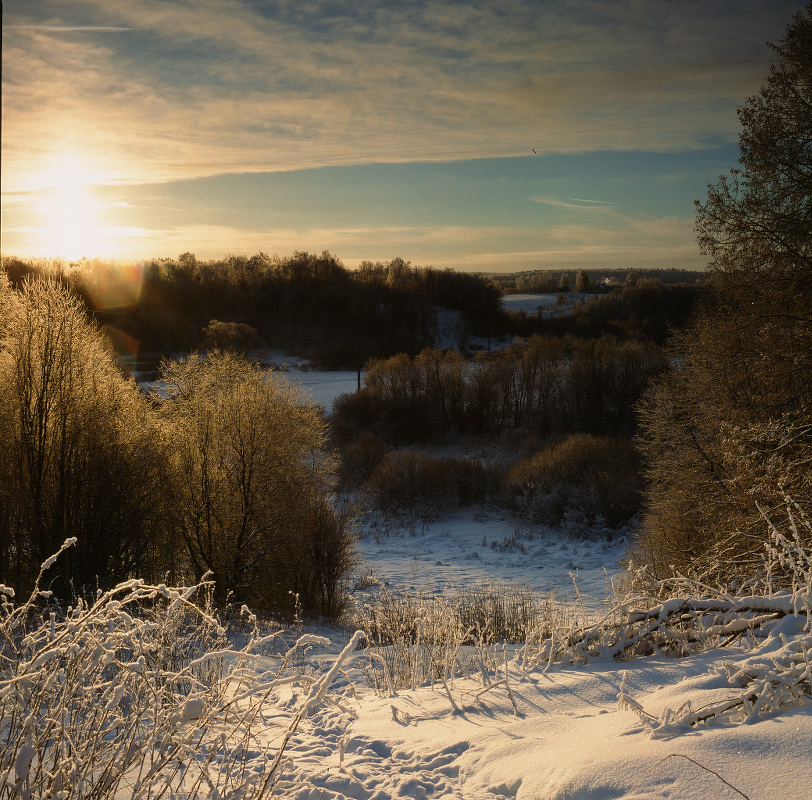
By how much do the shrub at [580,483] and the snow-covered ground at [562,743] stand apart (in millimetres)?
22007

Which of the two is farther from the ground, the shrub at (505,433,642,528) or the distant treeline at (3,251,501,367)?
the distant treeline at (3,251,501,367)

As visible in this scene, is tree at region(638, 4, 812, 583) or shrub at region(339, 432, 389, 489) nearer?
tree at region(638, 4, 812, 583)

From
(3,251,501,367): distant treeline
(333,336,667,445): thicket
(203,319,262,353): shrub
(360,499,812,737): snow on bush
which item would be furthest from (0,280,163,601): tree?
(3,251,501,367): distant treeline

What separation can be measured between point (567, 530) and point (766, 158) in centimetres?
1633

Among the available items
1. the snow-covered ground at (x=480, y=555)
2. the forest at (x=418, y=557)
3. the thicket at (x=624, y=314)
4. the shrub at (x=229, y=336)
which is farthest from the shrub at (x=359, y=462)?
the thicket at (x=624, y=314)

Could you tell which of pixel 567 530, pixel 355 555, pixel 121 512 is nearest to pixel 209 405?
pixel 121 512

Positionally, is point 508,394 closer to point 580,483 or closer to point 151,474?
point 580,483

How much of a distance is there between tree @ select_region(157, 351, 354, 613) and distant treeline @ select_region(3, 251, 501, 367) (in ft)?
129

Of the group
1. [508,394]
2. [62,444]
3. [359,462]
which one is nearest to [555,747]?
[62,444]

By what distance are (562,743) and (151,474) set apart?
44.6 feet

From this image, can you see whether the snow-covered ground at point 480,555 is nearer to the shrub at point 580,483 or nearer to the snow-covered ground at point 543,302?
the shrub at point 580,483

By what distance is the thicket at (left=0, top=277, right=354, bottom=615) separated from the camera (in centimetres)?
1273

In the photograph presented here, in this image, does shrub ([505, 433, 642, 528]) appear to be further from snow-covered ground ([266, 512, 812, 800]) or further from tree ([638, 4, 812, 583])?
snow-covered ground ([266, 512, 812, 800])

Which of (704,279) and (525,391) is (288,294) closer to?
(525,391)
